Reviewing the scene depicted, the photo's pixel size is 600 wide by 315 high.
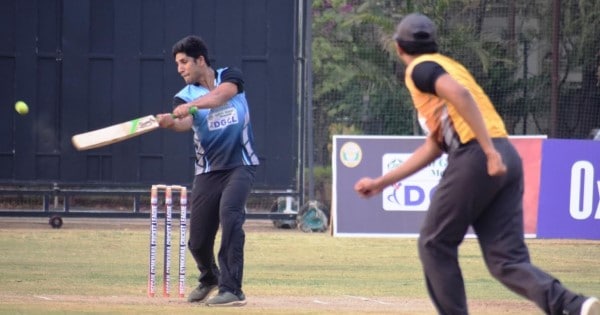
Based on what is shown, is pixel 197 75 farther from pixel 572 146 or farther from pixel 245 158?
pixel 572 146

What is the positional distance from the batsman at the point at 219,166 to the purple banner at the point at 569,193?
908 cm

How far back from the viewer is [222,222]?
906 centimetres

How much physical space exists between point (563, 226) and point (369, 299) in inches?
320

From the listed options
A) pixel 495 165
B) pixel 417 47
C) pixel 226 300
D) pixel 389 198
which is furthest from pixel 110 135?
pixel 389 198

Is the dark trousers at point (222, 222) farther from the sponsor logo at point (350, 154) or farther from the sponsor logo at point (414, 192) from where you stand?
the sponsor logo at point (350, 154)

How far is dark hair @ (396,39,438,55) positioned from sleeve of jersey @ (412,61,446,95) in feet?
0.50

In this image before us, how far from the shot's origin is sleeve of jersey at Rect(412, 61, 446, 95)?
6058 millimetres

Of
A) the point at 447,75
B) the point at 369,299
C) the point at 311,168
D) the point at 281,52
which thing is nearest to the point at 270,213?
the point at 311,168

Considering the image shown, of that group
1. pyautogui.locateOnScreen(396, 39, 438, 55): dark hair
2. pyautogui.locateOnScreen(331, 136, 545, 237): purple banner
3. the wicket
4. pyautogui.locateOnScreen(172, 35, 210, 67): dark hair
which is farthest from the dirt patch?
pyautogui.locateOnScreen(331, 136, 545, 237): purple banner

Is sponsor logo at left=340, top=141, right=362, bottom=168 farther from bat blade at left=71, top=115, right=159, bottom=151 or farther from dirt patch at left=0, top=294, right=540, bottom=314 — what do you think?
bat blade at left=71, top=115, right=159, bottom=151

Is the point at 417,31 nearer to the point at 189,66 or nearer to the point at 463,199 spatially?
the point at 463,199

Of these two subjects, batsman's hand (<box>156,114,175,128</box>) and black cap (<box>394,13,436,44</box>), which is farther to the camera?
batsman's hand (<box>156,114,175,128</box>)

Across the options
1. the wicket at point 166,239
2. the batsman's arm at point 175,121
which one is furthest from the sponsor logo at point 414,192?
the batsman's arm at point 175,121

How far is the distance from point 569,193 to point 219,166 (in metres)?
9.46
